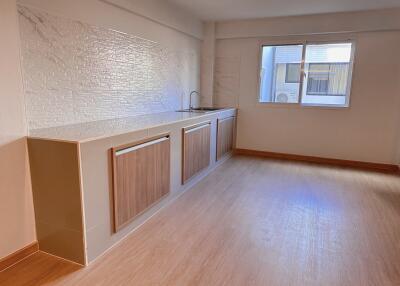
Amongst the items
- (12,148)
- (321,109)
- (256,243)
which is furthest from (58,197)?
(321,109)

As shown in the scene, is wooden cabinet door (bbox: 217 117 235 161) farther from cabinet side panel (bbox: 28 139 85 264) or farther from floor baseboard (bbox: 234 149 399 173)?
cabinet side panel (bbox: 28 139 85 264)

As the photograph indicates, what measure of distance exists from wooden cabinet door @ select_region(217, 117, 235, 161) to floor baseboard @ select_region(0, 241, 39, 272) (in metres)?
2.91

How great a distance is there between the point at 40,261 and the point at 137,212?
796 millimetres

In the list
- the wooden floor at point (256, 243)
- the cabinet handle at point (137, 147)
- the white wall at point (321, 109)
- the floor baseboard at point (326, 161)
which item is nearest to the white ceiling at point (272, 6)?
the white wall at point (321, 109)

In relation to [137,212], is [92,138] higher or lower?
higher

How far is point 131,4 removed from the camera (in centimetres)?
317

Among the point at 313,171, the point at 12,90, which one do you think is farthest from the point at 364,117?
the point at 12,90

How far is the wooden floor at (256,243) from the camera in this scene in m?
1.90

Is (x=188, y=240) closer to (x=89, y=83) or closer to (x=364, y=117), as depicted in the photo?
(x=89, y=83)

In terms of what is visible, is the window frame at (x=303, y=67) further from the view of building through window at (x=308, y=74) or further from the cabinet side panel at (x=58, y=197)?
the cabinet side panel at (x=58, y=197)

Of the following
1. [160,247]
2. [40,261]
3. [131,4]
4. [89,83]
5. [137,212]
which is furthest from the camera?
[131,4]

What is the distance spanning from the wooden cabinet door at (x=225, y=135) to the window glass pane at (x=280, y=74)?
81cm

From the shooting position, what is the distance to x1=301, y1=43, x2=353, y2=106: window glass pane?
466 centimetres

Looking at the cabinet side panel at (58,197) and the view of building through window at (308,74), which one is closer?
the cabinet side panel at (58,197)
